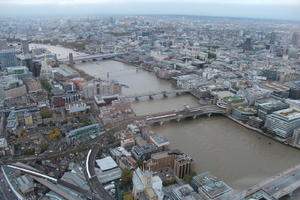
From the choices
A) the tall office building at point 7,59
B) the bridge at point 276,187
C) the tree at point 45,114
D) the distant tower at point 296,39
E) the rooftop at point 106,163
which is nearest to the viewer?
the bridge at point 276,187

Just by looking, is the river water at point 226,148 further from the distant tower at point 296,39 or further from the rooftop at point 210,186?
the distant tower at point 296,39

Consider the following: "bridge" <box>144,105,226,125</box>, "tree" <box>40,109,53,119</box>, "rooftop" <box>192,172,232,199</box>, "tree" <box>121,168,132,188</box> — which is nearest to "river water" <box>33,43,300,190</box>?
"bridge" <box>144,105,226,125</box>

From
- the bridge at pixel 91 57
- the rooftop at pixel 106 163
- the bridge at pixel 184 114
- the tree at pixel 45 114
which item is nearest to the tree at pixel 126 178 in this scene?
the rooftop at pixel 106 163

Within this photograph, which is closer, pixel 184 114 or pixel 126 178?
pixel 126 178

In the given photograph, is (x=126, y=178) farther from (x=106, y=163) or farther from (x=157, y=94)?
(x=157, y=94)

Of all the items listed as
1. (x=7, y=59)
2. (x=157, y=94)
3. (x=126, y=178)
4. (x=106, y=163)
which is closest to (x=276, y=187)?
(x=126, y=178)

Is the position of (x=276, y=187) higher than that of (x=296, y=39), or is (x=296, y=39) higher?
(x=296, y=39)
